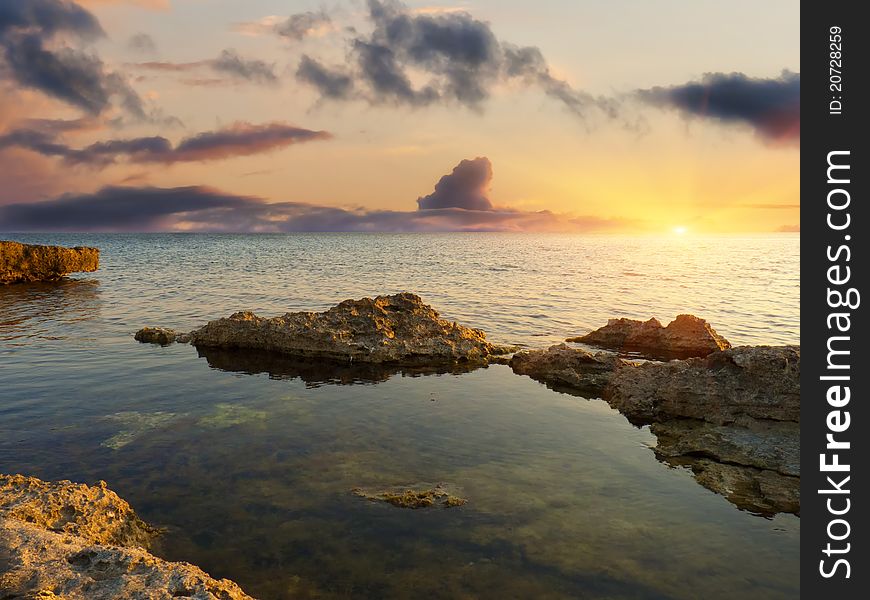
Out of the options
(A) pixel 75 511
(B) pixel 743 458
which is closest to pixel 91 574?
(A) pixel 75 511

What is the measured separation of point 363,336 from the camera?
20.0 meters

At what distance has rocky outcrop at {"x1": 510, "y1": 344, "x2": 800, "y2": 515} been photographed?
10305 mm

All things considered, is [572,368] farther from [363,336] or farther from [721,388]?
[363,336]

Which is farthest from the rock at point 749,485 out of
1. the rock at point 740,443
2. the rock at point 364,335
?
the rock at point 364,335

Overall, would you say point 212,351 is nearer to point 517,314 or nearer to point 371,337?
point 371,337

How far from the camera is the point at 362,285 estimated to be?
1982 inches

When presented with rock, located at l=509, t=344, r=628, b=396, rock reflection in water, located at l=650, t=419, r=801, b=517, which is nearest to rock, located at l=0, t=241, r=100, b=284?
rock, located at l=509, t=344, r=628, b=396

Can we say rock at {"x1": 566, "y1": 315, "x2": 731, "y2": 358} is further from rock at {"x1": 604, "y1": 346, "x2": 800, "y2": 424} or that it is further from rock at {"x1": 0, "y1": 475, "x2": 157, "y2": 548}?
rock at {"x1": 0, "y1": 475, "x2": 157, "y2": 548}

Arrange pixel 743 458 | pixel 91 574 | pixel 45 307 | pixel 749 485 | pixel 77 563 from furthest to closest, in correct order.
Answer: pixel 45 307
pixel 743 458
pixel 749 485
pixel 77 563
pixel 91 574

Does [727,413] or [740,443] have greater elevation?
[727,413]

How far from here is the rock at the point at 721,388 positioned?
12680 millimetres

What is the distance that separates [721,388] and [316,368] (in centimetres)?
1233

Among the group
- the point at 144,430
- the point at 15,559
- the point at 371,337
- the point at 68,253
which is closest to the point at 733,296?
the point at 371,337

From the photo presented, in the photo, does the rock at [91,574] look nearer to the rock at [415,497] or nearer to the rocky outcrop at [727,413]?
the rock at [415,497]
